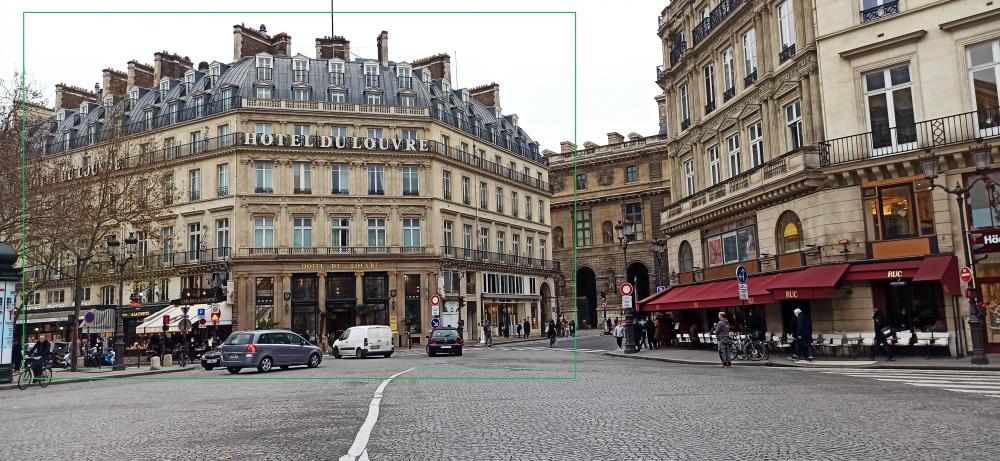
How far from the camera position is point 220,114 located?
169ft

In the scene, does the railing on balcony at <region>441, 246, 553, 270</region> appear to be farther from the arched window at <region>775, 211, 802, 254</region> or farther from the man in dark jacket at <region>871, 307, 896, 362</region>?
the man in dark jacket at <region>871, 307, 896, 362</region>

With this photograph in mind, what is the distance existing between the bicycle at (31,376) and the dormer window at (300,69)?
3433cm

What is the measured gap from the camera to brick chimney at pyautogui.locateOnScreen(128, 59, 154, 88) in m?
60.6

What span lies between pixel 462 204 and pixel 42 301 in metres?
32.6

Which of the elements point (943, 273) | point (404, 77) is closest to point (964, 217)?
point (943, 273)

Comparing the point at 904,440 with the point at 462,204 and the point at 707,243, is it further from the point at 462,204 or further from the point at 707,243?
the point at 462,204

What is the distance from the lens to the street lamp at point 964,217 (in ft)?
63.7

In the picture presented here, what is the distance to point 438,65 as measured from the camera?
63219 millimetres

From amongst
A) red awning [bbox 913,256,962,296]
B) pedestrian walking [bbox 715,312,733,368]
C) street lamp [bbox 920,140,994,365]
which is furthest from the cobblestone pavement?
red awning [bbox 913,256,962,296]

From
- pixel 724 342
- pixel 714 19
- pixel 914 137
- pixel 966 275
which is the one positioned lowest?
pixel 724 342

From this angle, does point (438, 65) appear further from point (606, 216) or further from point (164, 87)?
point (606, 216)

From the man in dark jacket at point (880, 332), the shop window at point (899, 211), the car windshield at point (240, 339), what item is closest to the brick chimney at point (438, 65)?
the car windshield at point (240, 339)

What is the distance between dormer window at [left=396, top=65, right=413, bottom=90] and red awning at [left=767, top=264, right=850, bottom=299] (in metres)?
→ 36.3

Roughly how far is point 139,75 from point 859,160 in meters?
55.0
